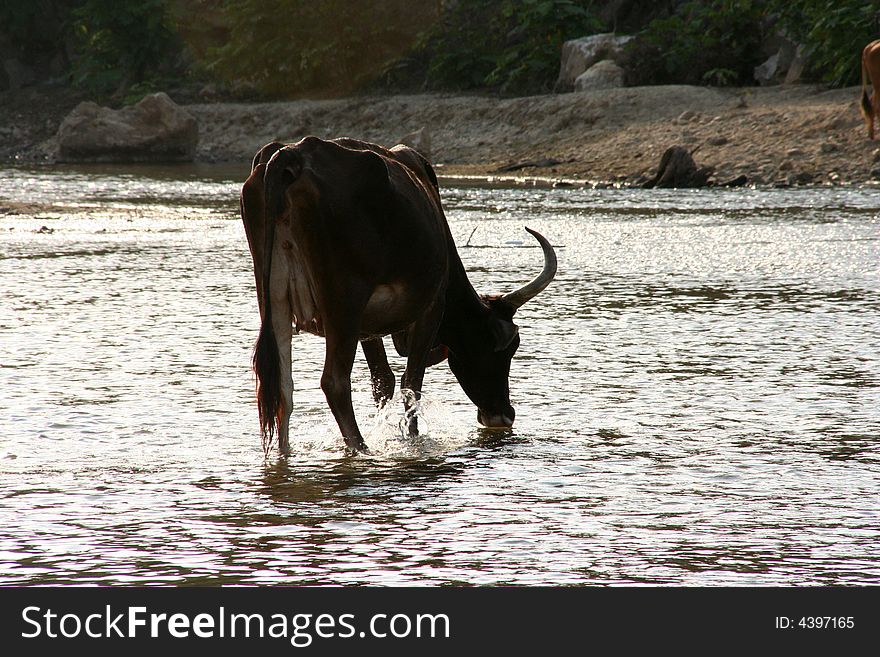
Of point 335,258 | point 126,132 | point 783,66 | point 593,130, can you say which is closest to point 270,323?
point 335,258

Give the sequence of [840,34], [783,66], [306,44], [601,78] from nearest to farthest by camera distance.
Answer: [840,34]
[783,66]
[601,78]
[306,44]

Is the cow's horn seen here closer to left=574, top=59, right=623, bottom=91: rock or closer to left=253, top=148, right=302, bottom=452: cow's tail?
left=253, top=148, right=302, bottom=452: cow's tail

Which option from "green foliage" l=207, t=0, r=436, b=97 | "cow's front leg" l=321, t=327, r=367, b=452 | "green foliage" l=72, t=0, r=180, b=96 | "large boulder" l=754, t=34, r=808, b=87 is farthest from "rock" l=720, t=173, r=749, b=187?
"green foliage" l=72, t=0, r=180, b=96

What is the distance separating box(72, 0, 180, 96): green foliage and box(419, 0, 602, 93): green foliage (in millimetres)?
10007

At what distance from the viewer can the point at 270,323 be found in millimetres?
5641

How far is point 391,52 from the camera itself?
44.8 meters

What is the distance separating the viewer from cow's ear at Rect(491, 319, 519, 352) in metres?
6.65

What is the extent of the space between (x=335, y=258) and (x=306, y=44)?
4004cm

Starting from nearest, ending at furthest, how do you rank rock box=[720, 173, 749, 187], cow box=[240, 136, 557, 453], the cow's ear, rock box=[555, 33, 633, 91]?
1. cow box=[240, 136, 557, 453]
2. the cow's ear
3. rock box=[720, 173, 749, 187]
4. rock box=[555, 33, 633, 91]

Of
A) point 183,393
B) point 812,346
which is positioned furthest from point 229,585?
point 812,346

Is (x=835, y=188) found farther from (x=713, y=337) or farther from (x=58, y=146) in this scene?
(x=58, y=146)

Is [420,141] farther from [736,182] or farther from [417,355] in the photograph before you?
[417,355]

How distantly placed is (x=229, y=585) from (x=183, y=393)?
123 inches

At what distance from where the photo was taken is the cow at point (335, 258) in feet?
18.2
